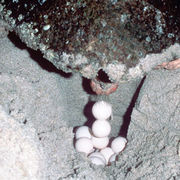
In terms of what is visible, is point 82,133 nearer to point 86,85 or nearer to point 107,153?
point 107,153

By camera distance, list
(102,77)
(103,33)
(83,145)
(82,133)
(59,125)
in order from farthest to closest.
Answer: (82,133) < (83,145) < (59,125) < (102,77) < (103,33)

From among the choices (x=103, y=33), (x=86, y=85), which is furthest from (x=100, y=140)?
(x=103, y=33)

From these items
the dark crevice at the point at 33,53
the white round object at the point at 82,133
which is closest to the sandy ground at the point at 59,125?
the dark crevice at the point at 33,53

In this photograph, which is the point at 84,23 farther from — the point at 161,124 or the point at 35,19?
the point at 161,124

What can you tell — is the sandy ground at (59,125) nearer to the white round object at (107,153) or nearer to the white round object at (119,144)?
the white round object at (119,144)

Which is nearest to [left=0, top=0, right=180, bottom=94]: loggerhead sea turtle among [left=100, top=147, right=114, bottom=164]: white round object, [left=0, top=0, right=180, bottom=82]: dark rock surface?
[left=0, top=0, right=180, bottom=82]: dark rock surface

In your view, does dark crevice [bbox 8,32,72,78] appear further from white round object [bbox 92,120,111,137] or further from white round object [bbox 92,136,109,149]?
white round object [bbox 92,136,109,149]
